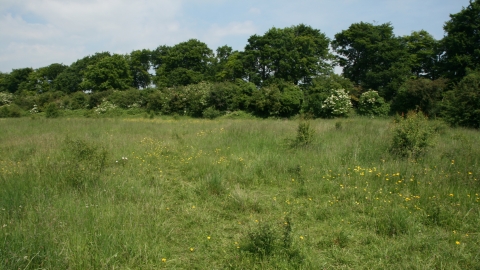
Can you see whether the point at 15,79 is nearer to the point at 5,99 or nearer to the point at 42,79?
the point at 42,79

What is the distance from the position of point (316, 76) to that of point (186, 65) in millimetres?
22619

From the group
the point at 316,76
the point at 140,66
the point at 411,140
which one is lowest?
the point at 411,140

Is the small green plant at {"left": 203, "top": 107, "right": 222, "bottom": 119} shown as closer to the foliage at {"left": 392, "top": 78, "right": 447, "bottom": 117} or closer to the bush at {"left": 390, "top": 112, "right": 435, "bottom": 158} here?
the foliage at {"left": 392, "top": 78, "right": 447, "bottom": 117}

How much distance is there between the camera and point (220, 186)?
5.56m

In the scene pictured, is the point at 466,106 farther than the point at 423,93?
No

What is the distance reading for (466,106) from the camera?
14.1 meters

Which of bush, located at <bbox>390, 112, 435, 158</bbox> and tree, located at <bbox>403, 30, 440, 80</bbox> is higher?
tree, located at <bbox>403, 30, 440, 80</bbox>

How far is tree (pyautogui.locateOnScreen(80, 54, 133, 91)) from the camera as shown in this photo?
1876 inches

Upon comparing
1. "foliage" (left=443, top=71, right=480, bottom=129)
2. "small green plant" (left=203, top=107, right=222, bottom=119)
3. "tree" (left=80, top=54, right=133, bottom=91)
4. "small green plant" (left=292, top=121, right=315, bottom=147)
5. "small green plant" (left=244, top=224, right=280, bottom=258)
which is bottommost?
"small green plant" (left=244, top=224, right=280, bottom=258)

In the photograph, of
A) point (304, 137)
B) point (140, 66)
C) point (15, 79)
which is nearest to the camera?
point (304, 137)

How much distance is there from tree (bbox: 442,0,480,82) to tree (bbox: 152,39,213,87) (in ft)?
100

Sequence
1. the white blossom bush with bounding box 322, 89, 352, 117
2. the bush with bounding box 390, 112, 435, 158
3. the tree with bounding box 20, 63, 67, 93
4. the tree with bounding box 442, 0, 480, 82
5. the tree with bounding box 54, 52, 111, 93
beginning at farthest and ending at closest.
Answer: the tree with bounding box 20, 63, 67, 93
the tree with bounding box 54, 52, 111, 93
the white blossom bush with bounding box 322, 89, 352, 117
the tree with bounding box 442, 0, 480, 82
the bush with bounding box 390, 112, 435, 158

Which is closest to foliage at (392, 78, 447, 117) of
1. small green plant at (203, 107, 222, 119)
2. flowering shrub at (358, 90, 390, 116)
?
flowering shrub at (358, 90, 390, 116)

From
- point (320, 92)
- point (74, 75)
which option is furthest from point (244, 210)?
point (74, 75)
